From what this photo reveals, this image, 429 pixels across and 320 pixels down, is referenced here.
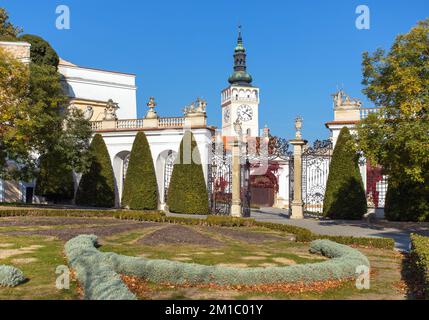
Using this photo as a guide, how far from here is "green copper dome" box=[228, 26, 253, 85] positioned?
317 ft

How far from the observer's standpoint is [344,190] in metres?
27.6

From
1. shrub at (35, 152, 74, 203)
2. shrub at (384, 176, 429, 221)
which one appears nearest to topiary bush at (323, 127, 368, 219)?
shrub at (384, 176, 429, 221)

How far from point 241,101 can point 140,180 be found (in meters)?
64.3

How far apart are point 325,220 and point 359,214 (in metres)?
2.05

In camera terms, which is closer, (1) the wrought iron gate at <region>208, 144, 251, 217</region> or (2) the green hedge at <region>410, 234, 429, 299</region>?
(2) the green hedge at <region>410, 234, 429, 299</region>

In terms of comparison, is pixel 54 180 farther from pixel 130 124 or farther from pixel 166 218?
pixel 166 218

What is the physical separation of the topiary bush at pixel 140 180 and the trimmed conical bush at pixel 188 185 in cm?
164

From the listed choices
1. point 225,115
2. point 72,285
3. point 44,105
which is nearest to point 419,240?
point 72,285

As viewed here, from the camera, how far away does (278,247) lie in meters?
15.3

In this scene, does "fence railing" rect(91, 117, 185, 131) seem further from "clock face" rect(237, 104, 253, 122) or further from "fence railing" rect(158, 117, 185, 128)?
"clock face" rect(237, 104, 253, 122)

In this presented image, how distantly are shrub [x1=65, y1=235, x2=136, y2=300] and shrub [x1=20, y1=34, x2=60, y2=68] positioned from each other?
35474mm
